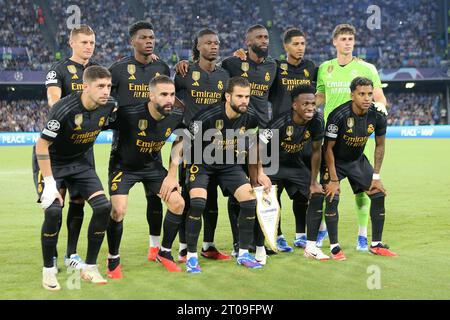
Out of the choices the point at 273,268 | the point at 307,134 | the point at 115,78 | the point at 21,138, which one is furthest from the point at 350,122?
the point at 21,138

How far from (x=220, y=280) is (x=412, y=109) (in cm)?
4111

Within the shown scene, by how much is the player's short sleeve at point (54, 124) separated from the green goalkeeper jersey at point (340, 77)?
370 cm

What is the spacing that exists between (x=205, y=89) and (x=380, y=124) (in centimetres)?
219

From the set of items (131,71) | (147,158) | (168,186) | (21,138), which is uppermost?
(131,71)

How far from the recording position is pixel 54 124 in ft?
21.6

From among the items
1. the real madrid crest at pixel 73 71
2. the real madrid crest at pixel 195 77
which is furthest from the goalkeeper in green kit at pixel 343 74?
the real madrid crest at pixel 73 71

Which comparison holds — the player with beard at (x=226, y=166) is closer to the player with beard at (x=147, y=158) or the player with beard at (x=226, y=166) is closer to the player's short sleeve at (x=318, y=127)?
the player with beard at (x=147, y=158)

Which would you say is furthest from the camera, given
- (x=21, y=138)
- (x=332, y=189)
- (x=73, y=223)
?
(x=21, y=138)

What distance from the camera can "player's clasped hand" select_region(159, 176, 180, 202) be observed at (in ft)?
24.0

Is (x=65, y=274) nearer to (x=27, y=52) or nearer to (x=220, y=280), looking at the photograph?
(x=220, y=280)

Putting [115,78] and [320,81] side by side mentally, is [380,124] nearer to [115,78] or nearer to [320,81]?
[320,81]

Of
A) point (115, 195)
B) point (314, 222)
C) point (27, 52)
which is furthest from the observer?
point (27, 52)
